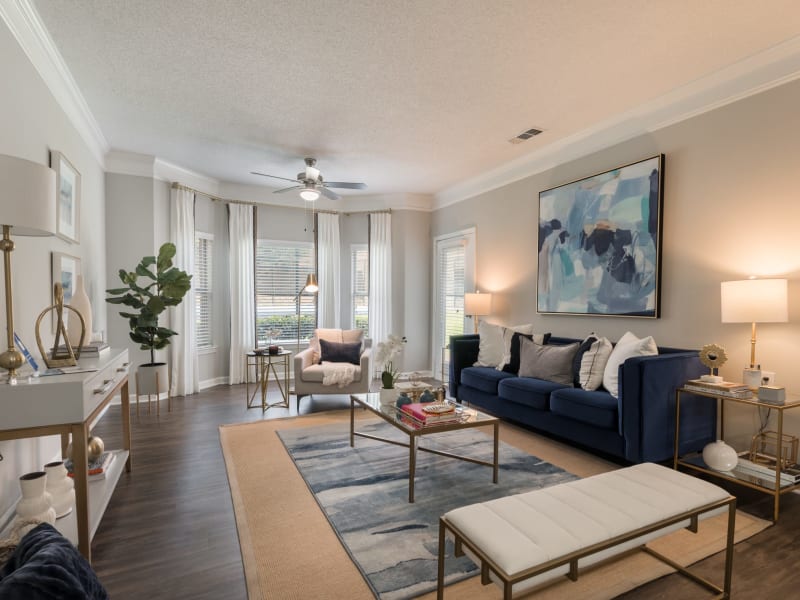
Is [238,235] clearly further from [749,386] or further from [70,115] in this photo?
[749,386]

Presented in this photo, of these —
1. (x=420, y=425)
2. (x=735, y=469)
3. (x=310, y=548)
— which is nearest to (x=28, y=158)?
(x=310, y=548)

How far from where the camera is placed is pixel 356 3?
92.0 inches

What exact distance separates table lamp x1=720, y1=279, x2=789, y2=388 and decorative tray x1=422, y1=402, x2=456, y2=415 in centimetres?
193

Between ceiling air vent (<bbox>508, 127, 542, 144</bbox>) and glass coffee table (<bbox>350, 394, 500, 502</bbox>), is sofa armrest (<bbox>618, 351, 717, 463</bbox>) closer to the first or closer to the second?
glass coffee table (<bbox>350, 394, 500, 502</bbox>)

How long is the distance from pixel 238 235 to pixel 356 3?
4392 millimetres

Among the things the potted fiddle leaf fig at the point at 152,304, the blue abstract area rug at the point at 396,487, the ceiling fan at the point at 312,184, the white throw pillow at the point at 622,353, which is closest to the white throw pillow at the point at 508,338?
the blue abstract area rug at the point at 396,487

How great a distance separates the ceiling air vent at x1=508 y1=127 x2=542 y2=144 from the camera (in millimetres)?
4086

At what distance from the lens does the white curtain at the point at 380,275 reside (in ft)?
22.0

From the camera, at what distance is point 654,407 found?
2.83 m

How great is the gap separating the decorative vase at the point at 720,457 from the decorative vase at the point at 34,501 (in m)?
3.68

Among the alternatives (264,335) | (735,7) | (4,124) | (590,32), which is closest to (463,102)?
(590,32)

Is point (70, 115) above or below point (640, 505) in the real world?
above

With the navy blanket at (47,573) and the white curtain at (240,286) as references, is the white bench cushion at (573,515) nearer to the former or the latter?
the navy blanket at (47,573)

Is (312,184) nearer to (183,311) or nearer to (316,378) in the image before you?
(316,378)
